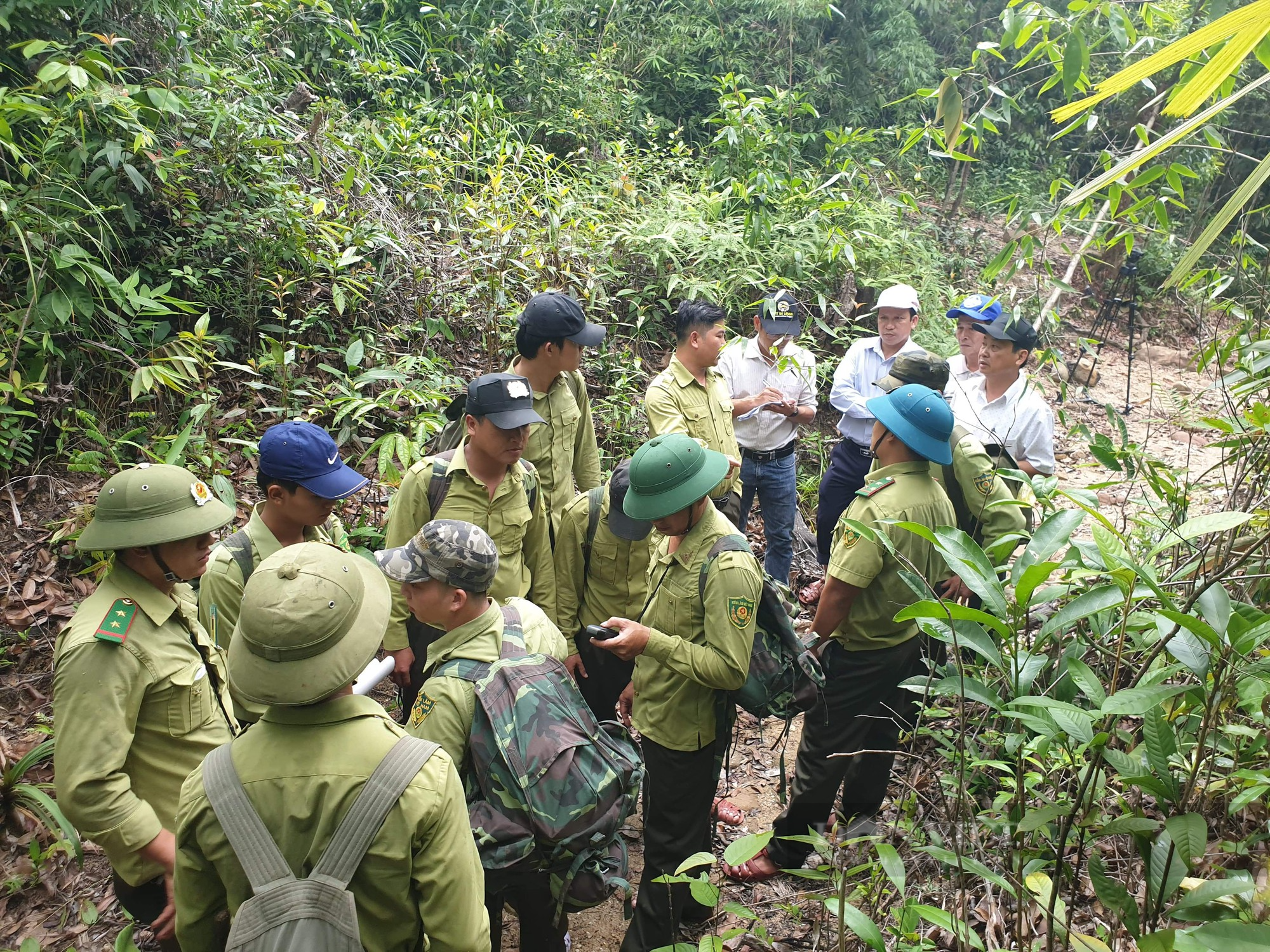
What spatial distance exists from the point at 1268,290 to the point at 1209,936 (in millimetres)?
3155

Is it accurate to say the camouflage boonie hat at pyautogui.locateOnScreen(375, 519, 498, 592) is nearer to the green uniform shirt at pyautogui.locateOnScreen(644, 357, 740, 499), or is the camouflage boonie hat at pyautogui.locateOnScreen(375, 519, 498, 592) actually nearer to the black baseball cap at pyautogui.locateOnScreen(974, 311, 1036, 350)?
the green uniform shirt at pyautogui.locateOnScreen(644, 357, 740, 499)

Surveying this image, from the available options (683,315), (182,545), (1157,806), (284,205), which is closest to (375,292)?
(284,205)

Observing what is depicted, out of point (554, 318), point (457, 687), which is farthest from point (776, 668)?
point (554, 318)

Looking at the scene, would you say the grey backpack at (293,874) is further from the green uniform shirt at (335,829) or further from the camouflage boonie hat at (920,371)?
the camouflage boonie hat at (920,371)

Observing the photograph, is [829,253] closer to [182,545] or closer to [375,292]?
[375,292]

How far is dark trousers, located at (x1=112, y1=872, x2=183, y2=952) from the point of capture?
2408 mm

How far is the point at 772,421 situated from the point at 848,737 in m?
2.46

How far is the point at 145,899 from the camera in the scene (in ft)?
7.97

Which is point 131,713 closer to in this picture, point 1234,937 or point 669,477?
A: point 669,477

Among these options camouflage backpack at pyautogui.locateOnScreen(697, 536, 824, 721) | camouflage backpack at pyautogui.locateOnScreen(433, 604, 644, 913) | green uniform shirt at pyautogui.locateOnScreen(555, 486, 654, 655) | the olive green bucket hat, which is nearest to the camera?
the olive green bucket hat

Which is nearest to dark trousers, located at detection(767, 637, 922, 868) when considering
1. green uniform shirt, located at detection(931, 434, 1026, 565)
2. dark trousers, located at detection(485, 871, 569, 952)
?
green uniform shirt, located at detection(931, 434, 1026, 565)

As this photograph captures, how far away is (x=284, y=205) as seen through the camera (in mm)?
5617

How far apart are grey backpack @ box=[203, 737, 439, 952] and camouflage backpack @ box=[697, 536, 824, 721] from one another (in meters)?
1.48

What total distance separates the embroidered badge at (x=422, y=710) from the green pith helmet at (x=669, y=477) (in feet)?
3.31
